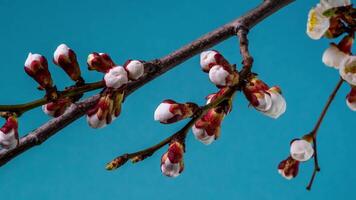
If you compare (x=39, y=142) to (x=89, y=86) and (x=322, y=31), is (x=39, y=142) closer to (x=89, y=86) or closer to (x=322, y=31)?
(x=89, y=86)

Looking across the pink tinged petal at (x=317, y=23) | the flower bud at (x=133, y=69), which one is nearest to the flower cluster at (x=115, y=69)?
the flower bud at (x=133, y=69)

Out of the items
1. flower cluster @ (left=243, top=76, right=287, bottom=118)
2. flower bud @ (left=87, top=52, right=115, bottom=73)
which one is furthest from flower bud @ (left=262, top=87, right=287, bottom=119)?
flower bud @ (left=87, top=52, right=115, bottom=73)

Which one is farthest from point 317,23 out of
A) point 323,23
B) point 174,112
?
point 174,112

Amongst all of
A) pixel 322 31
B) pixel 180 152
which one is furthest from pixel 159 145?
pixel 322 31

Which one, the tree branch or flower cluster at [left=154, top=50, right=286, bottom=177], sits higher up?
the tree branch

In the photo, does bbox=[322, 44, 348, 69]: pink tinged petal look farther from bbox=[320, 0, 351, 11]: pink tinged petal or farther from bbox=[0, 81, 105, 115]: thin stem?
bbox=[0, 81, 105, 115]: thin stem

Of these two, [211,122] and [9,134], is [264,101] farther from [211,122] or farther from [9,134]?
[9,134]
